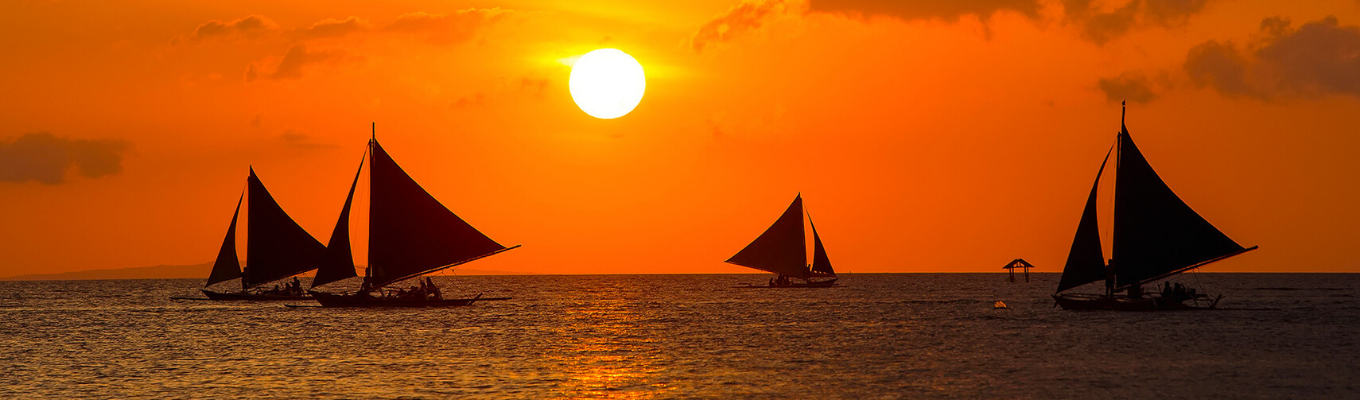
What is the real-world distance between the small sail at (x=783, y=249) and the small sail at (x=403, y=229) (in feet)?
191

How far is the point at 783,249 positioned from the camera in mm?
138625

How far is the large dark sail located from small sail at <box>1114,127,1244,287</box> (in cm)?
5578

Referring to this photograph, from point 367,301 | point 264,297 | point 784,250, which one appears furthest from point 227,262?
point 784,250

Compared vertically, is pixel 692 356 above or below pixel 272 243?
below

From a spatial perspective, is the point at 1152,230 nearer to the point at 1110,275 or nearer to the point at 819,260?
the point at 1110,275

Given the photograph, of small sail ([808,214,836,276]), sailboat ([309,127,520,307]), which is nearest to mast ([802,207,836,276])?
small sail ([808,214,836,276])

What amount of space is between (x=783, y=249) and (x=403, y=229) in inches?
2515

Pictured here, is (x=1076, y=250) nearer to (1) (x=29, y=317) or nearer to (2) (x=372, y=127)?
(2) (x=372, y=127)

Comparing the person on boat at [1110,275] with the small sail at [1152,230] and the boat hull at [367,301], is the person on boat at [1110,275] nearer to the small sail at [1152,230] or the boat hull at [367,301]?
the small sail at [1152,230]

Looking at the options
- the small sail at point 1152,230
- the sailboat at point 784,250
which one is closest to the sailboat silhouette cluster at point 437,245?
the small sail at point 1152,230

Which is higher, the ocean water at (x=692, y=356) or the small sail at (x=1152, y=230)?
the small sail at (x=1152, y=230)

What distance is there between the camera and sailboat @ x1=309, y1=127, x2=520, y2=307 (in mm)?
81312

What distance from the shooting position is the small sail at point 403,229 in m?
81.3

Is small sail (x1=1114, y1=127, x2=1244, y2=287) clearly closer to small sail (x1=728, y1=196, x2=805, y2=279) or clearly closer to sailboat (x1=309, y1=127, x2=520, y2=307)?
sailboat (x1=309, y1=127, x2=520, y2=307)
